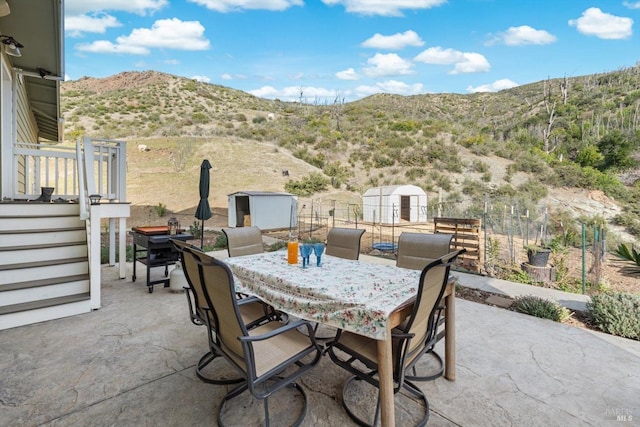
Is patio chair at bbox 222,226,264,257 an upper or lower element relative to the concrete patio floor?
upper

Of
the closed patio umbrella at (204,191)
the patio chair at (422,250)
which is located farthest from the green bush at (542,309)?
the closed patio umbrella at (204,191)

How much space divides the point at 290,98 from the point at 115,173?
125 ft

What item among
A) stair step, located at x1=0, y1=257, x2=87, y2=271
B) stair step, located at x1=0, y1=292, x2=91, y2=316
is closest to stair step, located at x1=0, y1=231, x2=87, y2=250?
stair step, located at x1=0, y1=257, x2=87, y2=271

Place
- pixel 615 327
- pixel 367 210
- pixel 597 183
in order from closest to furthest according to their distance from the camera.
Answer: pixel 615 327 → pixel 367 210 → pixel 597 183

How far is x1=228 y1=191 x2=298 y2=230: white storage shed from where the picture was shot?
1139 centimetres

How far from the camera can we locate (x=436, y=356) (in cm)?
261

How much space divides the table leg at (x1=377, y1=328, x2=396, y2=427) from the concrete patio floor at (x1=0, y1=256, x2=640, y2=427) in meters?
0.39

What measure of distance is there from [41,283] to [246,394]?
10.1ft

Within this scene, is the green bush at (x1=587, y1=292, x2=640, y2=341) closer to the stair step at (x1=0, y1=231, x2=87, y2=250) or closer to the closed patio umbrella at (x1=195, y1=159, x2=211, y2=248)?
the closed patio umbrella at (x1=195, y1=159, x2=211, y2=248)

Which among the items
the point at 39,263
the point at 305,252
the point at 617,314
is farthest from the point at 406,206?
the point at 39,263

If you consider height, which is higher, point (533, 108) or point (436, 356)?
point (533, 108)

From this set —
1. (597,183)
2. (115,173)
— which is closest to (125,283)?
(115,173)

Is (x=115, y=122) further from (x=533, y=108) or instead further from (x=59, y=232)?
(x=533, y=108)

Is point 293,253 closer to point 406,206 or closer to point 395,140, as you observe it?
point 406,206
